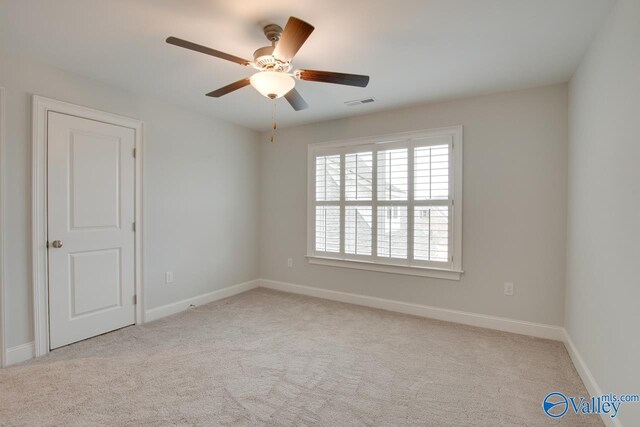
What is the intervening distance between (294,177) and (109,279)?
2.62 m

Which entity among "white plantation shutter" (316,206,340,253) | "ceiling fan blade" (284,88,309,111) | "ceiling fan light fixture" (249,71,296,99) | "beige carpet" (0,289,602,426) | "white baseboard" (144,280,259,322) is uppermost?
"ceiling fan blade" (284,88,309,111)

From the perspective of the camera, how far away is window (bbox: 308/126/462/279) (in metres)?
3.50

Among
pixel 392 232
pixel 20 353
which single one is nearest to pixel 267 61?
pixel 392 232

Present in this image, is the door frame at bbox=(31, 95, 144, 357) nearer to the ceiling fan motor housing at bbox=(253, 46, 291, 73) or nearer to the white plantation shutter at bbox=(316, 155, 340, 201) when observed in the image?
the ceiling fan motor housing at bbox=(253, 46, 291, 73)

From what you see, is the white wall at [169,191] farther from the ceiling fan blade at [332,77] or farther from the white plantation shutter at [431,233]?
the white plantation shutter at [431,233]

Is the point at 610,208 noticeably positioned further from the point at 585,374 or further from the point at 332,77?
the point at 332,77

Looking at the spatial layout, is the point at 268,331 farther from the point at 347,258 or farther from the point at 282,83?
the point at 282,83

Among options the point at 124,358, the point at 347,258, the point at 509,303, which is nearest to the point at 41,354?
the point at 124,358

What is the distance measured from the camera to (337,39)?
2.25 metres

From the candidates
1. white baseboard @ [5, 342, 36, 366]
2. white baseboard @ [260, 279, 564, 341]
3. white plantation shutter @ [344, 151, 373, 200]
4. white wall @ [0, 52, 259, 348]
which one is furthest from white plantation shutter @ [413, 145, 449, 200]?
white baseboard @ [5, 342, 36, 366]

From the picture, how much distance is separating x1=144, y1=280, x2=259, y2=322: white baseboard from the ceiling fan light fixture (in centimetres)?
284

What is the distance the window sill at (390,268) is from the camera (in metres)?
3.51

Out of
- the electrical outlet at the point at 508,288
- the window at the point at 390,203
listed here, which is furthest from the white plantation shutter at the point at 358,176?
the electrical outlet at the point at 508,288

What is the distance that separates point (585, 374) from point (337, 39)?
9.89 ft
